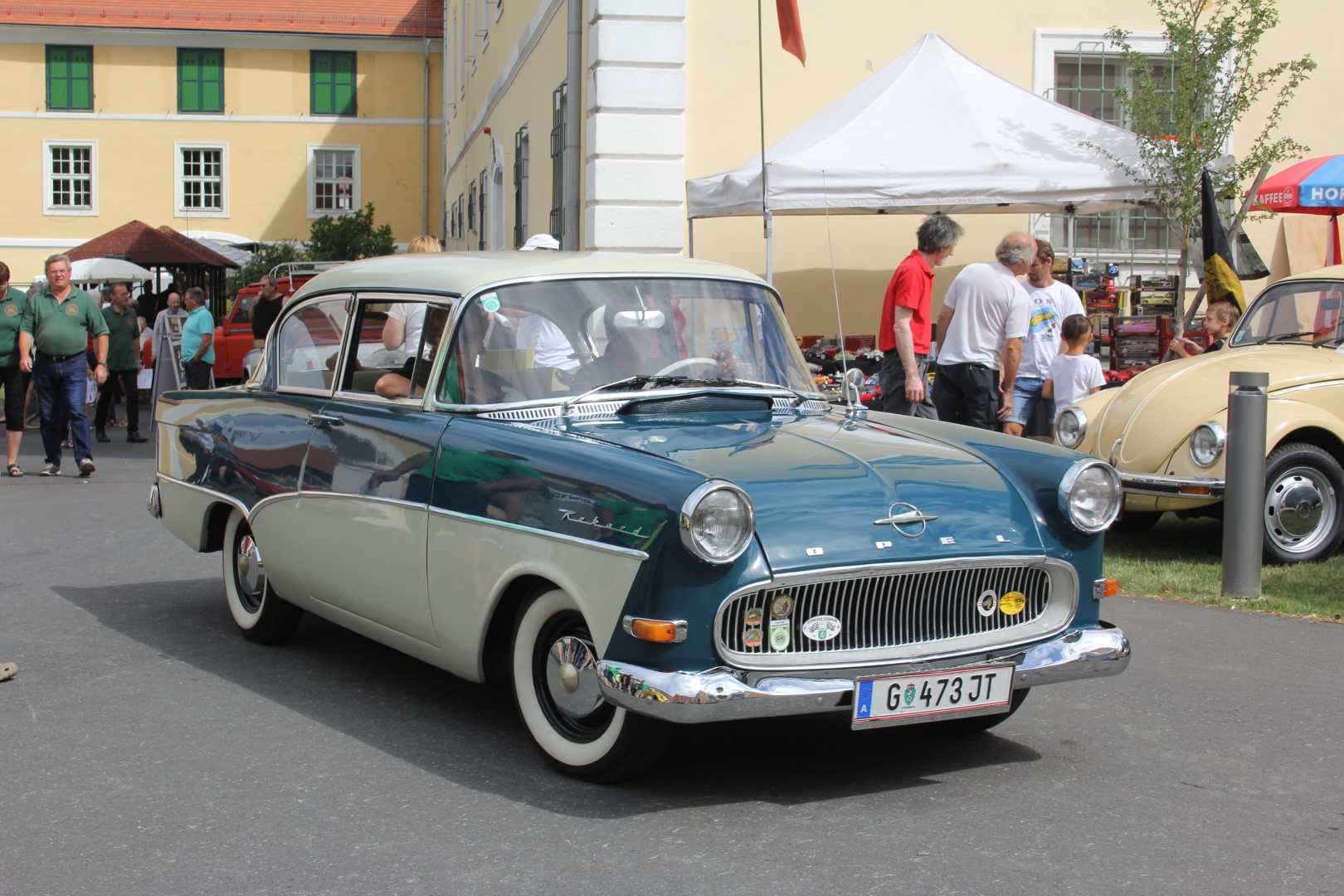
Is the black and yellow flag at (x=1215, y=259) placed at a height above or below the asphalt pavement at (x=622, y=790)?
above

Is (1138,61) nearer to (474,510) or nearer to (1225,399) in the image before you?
(1225,399)

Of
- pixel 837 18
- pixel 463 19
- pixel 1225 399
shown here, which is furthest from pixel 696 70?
pixel 463 19

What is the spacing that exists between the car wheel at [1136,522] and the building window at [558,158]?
27.3 feet

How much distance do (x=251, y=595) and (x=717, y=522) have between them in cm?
307

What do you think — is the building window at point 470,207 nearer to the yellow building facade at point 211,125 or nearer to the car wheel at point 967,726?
the yellow building facade at point 211,125

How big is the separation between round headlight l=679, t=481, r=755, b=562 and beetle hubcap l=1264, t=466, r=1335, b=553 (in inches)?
203

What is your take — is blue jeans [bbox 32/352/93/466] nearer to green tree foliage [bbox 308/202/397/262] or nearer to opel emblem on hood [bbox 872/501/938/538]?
opel emblem on hood [bbox 872/501/938/538]

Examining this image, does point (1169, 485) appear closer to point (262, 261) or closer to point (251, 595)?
point (251, 595)

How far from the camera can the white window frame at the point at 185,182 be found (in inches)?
1891

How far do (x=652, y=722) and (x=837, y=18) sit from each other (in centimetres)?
1228

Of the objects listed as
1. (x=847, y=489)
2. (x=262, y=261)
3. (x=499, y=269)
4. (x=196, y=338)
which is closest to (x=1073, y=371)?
(x=499, y=269)

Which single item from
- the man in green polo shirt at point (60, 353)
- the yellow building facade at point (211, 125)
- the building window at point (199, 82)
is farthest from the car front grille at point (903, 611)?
the building window at point (199, 82)

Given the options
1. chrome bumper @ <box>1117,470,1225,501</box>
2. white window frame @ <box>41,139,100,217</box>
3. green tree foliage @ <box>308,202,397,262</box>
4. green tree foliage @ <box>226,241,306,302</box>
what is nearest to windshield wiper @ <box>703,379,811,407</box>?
chrome bumper @ <box>1117,470,1225,501</box>

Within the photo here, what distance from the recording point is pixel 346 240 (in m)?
39.7
